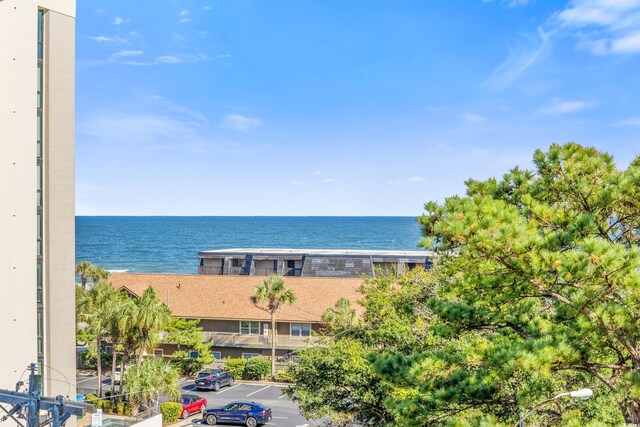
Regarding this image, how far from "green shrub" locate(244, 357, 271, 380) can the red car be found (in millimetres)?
8159

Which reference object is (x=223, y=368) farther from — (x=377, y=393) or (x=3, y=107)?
(x=3, y=107)

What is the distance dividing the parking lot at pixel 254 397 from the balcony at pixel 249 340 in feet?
10.4

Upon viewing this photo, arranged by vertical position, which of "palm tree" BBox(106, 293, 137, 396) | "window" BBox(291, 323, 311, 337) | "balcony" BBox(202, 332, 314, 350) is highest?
"palm tree" BBox(106, 293, 137, 396)

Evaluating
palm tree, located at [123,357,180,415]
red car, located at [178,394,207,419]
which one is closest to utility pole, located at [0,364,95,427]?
palm tree, located at [123,357,180,415]

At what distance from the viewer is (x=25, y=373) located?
22219 millimetres

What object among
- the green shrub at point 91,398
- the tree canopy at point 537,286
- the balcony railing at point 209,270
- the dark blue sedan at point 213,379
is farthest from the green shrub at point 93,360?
the tree canopy at point 537,286

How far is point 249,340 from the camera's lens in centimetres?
4544

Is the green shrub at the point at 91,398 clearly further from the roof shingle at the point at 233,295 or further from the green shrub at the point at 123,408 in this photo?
the roof shingle at the point at 233,295

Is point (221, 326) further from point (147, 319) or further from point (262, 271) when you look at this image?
point (147, 319)

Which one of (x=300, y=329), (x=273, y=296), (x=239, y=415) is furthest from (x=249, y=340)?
(x=239, y=415)

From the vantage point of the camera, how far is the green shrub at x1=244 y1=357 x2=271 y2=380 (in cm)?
4369

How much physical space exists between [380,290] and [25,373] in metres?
16.4

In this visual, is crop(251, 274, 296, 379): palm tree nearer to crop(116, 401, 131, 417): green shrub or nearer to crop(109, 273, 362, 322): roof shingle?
crop(109, 273, 362, 322): roof shingle

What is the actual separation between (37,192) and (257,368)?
25.0 metres
